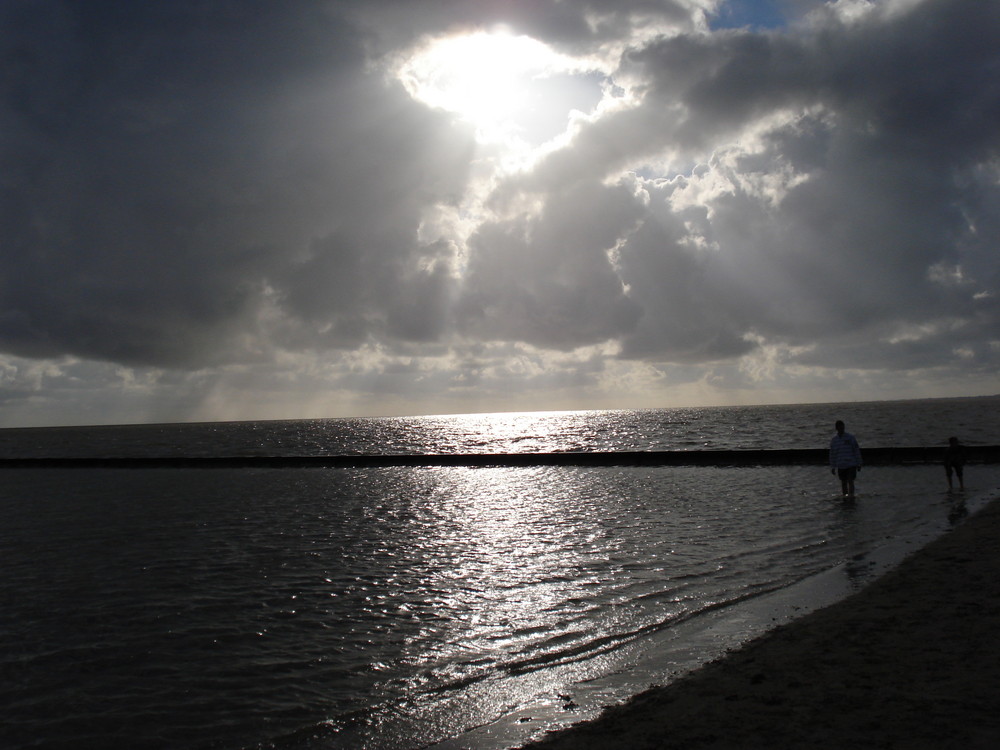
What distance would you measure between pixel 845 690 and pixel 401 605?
25.6ft

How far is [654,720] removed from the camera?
6641 millimetres

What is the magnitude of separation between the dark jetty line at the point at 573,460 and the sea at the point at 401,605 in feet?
33.2

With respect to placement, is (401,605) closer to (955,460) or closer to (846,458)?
(846,458)

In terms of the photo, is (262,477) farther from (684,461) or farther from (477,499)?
(684,461)

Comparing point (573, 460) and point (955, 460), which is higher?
point (955, 460)

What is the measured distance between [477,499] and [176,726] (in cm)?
2253

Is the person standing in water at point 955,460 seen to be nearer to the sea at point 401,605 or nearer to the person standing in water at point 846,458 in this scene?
the sea at point 401,605

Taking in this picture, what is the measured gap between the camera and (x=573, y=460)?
4812 cm

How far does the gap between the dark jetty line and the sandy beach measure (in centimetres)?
3121

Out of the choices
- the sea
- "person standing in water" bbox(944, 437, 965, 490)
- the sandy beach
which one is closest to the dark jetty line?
the sea

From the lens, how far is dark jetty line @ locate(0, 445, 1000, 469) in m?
37.3

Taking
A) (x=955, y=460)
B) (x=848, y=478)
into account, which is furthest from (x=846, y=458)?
(x=955, y=460)

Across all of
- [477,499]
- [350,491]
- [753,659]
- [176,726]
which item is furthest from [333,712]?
[350,491]

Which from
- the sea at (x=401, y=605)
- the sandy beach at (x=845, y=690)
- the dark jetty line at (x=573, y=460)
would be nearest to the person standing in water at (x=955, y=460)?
the sea at (x=401, y=605)
